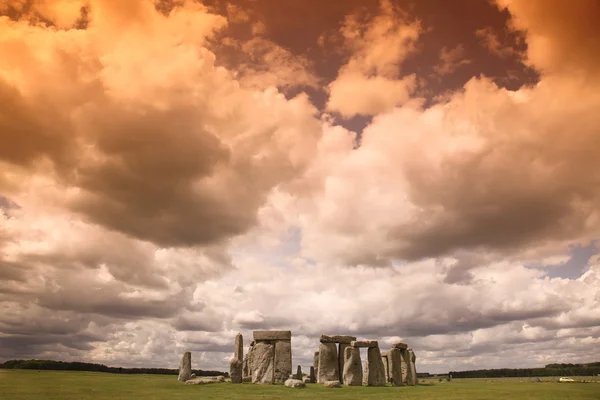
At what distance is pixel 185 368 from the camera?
3105cm

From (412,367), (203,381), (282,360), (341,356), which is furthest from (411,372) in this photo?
(203,381)

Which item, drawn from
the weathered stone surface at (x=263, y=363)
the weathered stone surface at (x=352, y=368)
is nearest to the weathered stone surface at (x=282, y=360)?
the weathered stone surface at (x=263, y=363)

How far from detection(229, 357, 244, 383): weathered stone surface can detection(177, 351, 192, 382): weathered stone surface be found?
431 cm

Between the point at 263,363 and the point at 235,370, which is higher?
the point at 263,363

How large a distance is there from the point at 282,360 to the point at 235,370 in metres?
3.11

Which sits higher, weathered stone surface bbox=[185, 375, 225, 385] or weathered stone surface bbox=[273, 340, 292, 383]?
weathered stone surface bbox=[273, 340, 292, 383]

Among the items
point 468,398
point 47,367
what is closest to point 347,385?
point 468,398

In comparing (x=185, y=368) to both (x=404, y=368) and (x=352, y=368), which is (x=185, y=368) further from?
(x=404, y=368)

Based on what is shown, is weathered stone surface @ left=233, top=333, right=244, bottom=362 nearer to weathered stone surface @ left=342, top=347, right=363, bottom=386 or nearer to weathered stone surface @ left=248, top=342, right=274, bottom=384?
weathered stone surface @ left=248, top=342, right=274, bottom=384

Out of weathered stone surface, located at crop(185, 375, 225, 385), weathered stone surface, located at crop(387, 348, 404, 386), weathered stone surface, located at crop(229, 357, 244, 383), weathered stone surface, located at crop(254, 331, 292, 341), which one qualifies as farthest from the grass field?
weathered stone surface, located at crop(387, 348, 404, 386)

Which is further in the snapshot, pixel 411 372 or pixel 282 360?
pixel 411 372

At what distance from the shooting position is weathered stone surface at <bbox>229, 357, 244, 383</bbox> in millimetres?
28031

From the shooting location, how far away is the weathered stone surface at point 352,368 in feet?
92.6

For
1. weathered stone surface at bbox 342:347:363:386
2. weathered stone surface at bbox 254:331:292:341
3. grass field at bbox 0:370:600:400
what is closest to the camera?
grass field at bbox 0:370:600:400
